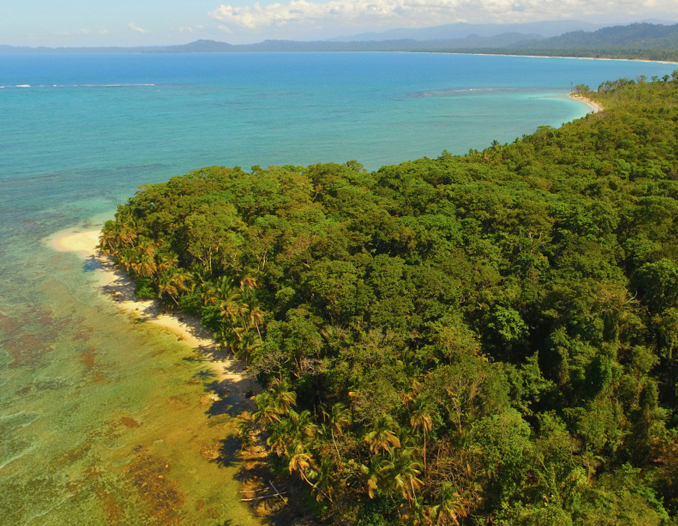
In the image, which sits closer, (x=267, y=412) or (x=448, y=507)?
(x=448, y=507)

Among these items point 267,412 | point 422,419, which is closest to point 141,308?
point 267,412

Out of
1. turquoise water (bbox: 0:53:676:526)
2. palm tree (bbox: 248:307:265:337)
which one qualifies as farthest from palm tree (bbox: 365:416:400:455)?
palm tree (bbox: 248:307:265:337)

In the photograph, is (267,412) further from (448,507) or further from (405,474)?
(448,507)

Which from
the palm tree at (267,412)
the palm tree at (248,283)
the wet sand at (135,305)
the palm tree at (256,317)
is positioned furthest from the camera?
the palm tree at (248,283)

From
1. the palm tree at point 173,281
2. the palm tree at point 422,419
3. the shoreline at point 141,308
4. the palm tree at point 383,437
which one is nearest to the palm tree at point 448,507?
the palm tree at point 422,419

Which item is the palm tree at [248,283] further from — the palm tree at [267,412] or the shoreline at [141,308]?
the palm tree at [267,412]

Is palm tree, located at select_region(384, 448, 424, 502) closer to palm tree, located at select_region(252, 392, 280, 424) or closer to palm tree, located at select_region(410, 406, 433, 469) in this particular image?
palm tree, located at select_region(410, 406, 433, 469)

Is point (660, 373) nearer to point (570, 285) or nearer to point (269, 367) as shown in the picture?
point (570, 285)
